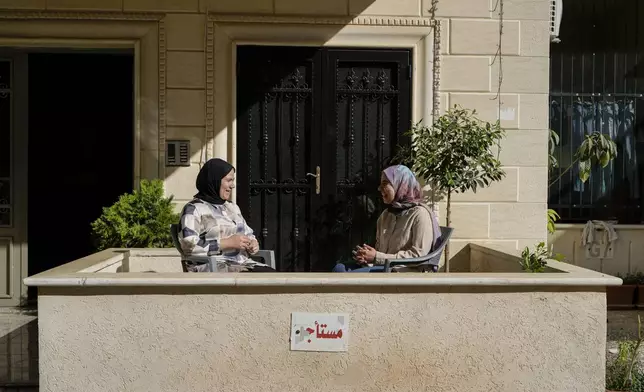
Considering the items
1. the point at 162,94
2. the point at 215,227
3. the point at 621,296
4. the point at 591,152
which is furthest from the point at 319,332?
the point at 591,152

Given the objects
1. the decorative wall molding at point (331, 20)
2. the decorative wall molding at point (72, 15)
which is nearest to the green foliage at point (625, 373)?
the decorative wall molding at point (331, 20)

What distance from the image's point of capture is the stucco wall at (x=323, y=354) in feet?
14.2

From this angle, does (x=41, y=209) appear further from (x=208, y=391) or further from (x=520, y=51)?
(x=520, y=51)

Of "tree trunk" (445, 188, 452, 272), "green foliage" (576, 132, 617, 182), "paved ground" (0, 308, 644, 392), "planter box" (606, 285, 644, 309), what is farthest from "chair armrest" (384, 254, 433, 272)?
"green foliage" (576, 132, 617, 182)

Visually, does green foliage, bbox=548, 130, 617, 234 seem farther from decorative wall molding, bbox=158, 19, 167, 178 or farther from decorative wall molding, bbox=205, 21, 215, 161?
decorative wall molding, bbox=158, 19, 167, 178

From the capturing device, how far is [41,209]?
327 inches

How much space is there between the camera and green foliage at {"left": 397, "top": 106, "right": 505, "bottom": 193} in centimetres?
651

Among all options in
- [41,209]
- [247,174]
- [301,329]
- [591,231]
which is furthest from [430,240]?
[41,209]

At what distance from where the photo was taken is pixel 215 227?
5.17m

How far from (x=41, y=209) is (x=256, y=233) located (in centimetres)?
281

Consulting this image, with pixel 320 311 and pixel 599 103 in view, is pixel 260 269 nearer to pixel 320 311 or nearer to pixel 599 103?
pixel 320 311

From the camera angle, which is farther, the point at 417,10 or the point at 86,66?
the point at 86,66

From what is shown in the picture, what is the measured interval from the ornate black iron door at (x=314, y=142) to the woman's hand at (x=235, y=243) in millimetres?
1960

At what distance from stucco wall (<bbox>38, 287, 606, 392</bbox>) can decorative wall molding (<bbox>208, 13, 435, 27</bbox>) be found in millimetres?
3426
